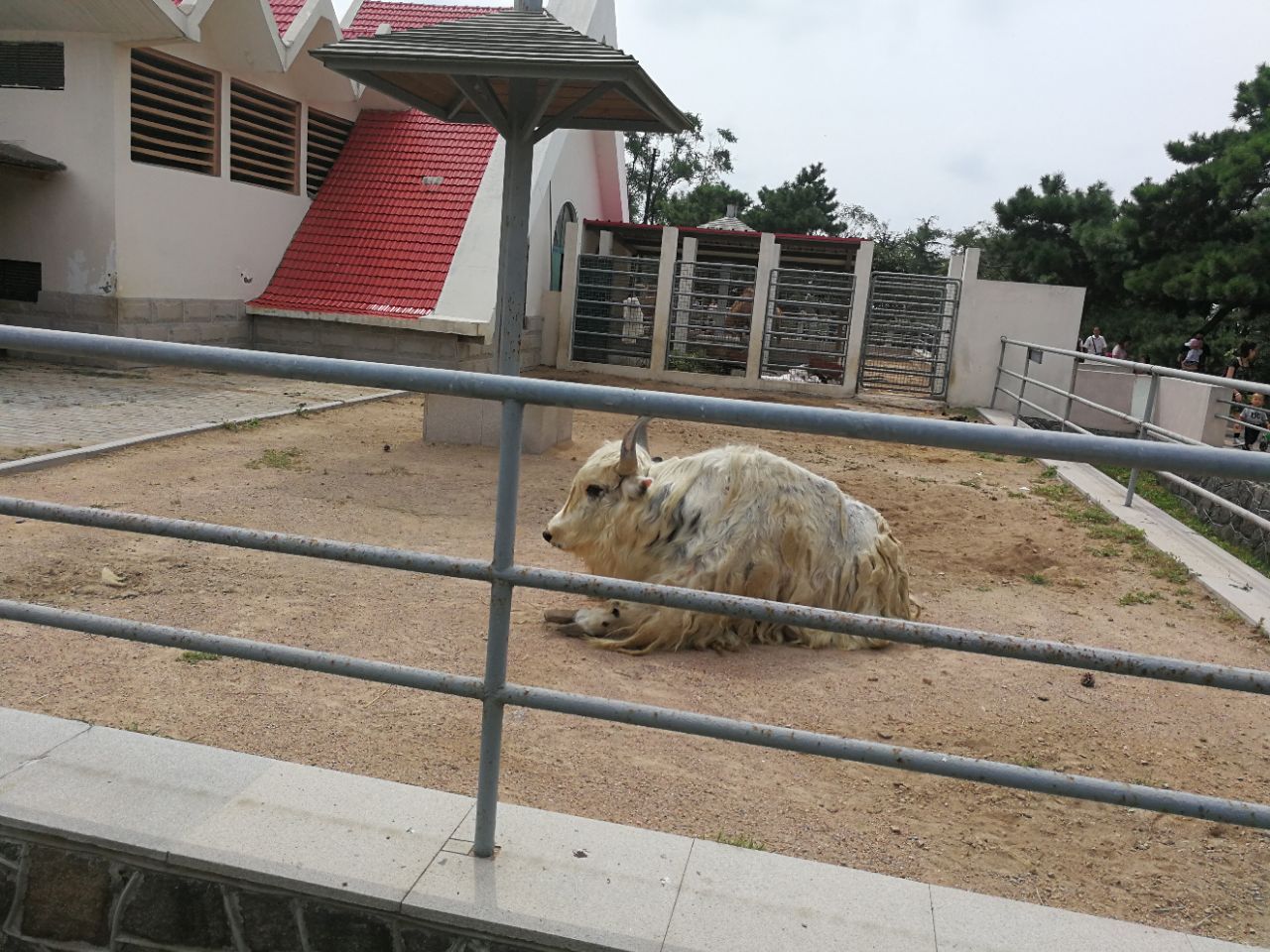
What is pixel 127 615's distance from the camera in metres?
4.54

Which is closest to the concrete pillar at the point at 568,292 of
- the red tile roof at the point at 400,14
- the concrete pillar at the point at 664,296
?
the concrete pillar at the point at 664,296

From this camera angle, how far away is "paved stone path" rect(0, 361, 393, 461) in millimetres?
8453

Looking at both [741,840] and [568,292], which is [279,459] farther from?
[568,292]

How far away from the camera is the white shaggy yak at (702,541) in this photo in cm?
487

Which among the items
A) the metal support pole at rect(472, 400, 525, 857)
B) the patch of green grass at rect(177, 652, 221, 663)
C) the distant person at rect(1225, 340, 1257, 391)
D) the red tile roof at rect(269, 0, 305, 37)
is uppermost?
the red tile roof at rect(269, 0, 305, 37)

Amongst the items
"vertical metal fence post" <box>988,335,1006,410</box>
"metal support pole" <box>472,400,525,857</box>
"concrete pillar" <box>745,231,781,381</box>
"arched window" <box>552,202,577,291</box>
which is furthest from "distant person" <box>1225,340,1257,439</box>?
"arched window" <box>552,202,577,291</box>

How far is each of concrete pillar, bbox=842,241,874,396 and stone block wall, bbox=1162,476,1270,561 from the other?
25.6 ft

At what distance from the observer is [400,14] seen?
61.5 ft

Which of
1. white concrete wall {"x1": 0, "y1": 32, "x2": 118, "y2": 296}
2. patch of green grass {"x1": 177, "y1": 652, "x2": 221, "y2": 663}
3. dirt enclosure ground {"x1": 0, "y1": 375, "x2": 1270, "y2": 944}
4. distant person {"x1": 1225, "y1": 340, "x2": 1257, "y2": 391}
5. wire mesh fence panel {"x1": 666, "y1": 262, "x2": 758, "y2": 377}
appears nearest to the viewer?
dirt enclosure ground {"x1": 0, "y1": 375, "x2": 1270, "y2": 944}

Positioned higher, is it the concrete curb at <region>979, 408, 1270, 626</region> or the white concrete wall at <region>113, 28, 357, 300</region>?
the white concrete wall at <region>113, 28, 357, 300</region>

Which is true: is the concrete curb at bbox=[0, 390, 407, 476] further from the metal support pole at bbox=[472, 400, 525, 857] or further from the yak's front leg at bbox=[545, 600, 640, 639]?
the metal support pole at bbox=[472, 400, 525, 857]

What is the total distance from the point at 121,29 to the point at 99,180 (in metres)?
1.79

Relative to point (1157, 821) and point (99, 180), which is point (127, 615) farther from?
point (99, 180)

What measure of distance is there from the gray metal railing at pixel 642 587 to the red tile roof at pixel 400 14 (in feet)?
59.3
